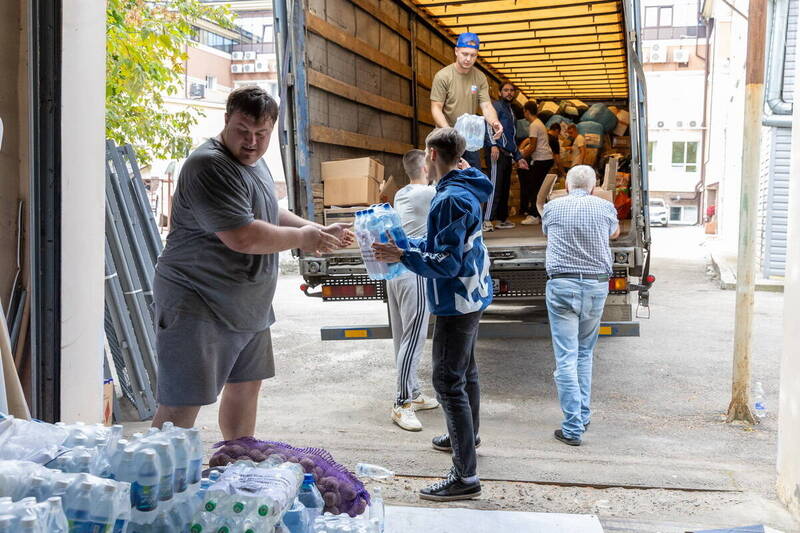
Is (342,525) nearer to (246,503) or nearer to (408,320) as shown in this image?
(246,503)

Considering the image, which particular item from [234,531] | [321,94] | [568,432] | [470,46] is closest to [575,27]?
[470,46]

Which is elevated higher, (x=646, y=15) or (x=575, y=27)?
(x=646, y=15)

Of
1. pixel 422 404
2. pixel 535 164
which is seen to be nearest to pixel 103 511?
pixel 422 404

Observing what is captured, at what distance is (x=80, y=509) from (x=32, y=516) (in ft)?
0.61

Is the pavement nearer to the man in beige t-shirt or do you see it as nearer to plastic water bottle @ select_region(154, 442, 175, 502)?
the man in beige t-shirt

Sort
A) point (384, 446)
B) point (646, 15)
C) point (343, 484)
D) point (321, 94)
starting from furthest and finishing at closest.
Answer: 1. point (646, 15)
2. point (321, 94)
3. point (384, 446)
4. point (343, 484)

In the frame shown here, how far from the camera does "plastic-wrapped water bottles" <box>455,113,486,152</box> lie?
727 cm

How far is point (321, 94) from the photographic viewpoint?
6.52 metres

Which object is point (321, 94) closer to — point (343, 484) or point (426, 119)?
point (426, 119)

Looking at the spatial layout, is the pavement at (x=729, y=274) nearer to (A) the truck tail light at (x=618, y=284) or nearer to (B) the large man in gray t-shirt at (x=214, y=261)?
(A) the truck tail light at (x=618, y=284)

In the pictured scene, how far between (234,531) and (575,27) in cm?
941

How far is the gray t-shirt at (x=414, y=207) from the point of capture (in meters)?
5.39

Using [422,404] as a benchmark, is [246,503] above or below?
above

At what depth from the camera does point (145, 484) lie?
6.07ft
